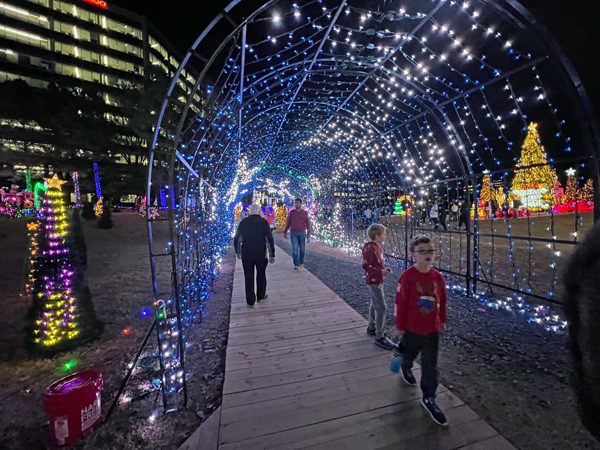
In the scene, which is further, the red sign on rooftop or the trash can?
the red sign on rooftop

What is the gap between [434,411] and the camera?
2.21 metres

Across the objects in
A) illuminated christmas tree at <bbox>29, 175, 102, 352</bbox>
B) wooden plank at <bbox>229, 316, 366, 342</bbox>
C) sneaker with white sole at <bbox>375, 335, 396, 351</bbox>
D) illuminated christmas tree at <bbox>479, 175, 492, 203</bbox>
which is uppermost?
illuminated christmas tree at <bbox>479, 175, 492, 203</bbox>

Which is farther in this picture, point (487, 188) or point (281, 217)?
point (281, 217)

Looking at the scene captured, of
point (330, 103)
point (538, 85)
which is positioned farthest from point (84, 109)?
point (538, 85)

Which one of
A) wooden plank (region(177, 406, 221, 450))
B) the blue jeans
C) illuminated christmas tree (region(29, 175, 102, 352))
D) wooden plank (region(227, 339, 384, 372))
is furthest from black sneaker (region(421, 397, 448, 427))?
the blue jeans

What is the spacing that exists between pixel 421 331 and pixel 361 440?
2.97 feet

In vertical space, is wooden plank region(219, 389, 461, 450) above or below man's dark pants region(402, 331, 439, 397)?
below

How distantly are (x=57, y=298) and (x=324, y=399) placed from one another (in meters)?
7.46

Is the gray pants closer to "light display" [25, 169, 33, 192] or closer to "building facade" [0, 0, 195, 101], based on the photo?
"light display" [25, 169, 33, 192]

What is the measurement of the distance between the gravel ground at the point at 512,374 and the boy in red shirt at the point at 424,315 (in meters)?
0.52

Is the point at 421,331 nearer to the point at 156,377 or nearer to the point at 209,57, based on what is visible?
the point at 156,377

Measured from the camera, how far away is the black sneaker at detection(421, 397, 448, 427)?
217cm

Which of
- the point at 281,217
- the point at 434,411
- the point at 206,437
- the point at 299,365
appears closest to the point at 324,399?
the point at 299,365

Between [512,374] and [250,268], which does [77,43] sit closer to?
[250,268]
